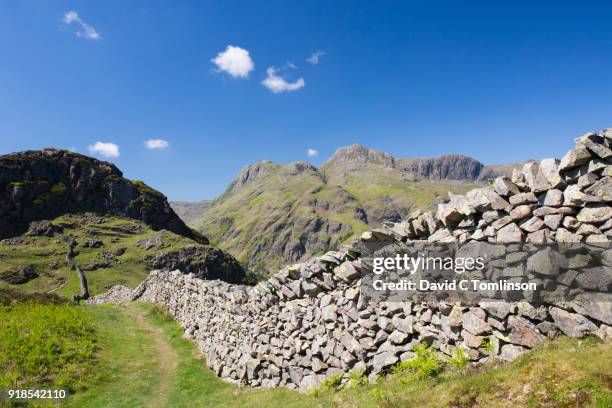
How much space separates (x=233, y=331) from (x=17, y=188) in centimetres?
12450

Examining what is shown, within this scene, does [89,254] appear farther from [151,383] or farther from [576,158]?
[576,158]

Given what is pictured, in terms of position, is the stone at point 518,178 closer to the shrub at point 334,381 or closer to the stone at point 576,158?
the stone at point 576,158

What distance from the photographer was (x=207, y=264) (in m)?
85.9

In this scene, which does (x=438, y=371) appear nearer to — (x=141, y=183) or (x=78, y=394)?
(x=78, y=394)

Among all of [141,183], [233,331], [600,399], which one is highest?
[141,183]

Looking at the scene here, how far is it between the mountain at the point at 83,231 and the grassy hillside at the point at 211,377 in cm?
4024

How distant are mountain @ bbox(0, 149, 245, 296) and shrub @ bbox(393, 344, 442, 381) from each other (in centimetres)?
5766

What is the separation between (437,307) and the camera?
9.79 meters

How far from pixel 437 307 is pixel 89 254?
9122 cm

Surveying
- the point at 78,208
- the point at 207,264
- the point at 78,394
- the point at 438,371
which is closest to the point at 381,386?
the point at 438,371

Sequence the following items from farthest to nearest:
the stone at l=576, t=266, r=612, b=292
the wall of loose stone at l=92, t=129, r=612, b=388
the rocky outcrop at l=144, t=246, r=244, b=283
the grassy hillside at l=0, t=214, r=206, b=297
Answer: the rocky outcrop at l=144, t=246, r=244, b=283 → the grassy hillside at l=0, t=214, r=206, b=297 → the wall of loose stone at l=92, t=129, r=612, b=388 → the stone at l=576, t=266, r=612, b=292

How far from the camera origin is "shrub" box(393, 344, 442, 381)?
8656 mm

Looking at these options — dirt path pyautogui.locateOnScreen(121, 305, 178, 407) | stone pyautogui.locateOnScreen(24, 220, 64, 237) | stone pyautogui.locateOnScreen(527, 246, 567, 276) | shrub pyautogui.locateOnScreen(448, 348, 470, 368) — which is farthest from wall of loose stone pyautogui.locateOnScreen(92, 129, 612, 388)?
stone pyautogui.locateOnScreen(24, 220, 64, 237)

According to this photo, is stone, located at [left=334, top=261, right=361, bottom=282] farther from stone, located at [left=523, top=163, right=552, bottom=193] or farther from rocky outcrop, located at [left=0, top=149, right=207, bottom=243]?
rocky outcrop, located at [left=0, top=149, right=207, bottom=243]
